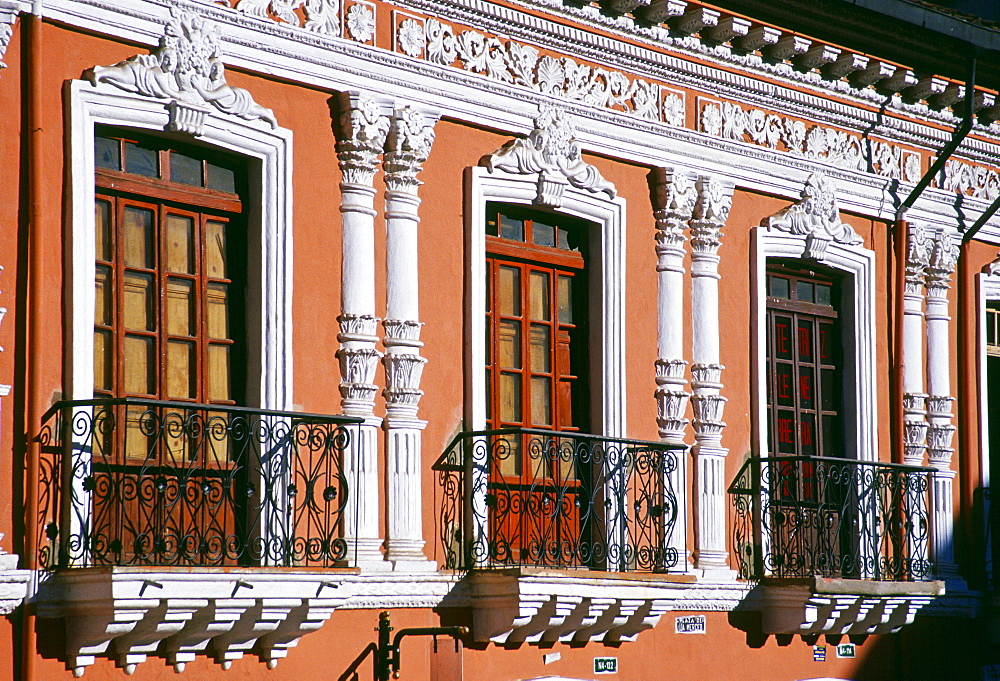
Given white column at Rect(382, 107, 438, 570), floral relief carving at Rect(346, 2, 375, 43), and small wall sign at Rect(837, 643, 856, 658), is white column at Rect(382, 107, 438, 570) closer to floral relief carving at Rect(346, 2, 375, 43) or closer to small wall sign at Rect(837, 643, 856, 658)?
floral relief carving at Rect(346, 2, 375, 43)

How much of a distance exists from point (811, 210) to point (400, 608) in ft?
16.3

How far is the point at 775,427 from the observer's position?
43.6ft

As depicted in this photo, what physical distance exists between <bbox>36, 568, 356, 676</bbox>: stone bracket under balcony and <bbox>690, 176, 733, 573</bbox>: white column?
344cm

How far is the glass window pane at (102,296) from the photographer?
31.7ft

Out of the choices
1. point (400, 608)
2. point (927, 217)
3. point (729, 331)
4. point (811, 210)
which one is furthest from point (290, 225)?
point (927, 217)

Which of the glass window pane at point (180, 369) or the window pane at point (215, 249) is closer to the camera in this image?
the glass window pane at point (180, 369)

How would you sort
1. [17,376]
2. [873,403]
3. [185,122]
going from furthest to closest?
[873,403]
[185,122]
[17,376]

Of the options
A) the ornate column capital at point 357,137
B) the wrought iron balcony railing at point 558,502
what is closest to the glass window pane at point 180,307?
the ornate column capital at point 357,137

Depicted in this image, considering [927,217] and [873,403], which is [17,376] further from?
[927,217]

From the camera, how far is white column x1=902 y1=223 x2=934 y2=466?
1404 centimetres

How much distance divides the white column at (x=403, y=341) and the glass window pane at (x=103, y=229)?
1.90 meters

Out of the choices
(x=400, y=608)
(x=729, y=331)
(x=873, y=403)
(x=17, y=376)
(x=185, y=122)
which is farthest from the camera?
(x=873, y=403)

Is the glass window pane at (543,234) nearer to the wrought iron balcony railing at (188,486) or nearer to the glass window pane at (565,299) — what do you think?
the glass window pane at (565,299)

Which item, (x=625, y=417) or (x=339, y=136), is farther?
(x=625, y=417)
